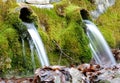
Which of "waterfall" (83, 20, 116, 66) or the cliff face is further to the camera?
"waterfall" (83, 20, 116, 66)

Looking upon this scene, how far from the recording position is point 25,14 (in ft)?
31.1

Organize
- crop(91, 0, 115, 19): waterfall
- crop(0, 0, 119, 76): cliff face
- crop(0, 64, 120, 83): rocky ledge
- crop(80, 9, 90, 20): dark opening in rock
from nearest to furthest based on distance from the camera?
crop(0, 64, 120, 83): rocky ledge
crop(0, 0, 119, 76): cliff face
crop(80, 9, 90, 20): dark opening in rock
crop(91, 0, 115, 19): waterfall

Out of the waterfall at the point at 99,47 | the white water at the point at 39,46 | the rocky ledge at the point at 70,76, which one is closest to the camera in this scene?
the rocky ledge at the point at 70,76

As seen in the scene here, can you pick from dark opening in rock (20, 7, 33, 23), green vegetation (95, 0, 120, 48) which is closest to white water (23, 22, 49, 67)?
dark opening in rock (20, 7, 33, 23)

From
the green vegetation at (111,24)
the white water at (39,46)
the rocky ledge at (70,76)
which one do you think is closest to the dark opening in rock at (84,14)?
the green vegetation at (111,24)

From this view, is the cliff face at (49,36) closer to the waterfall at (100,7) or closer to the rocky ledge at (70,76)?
the waterfall at (100,7)

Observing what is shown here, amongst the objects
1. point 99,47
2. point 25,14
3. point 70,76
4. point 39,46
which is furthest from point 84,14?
point 70,76

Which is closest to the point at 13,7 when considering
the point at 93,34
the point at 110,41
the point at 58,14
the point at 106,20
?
the point at 58,14

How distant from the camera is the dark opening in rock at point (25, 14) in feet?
30.5

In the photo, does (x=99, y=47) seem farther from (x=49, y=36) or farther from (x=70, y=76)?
(x=70, y=76)

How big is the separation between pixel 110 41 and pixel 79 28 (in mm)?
1929

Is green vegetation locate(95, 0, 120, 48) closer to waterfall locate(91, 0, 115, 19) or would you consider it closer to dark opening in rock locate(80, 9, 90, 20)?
waterfall locate(91, 0, 115, 19)

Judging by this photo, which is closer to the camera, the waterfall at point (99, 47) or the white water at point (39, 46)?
the white water at point (39, 46)

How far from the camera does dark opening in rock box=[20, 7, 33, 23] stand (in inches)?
365
